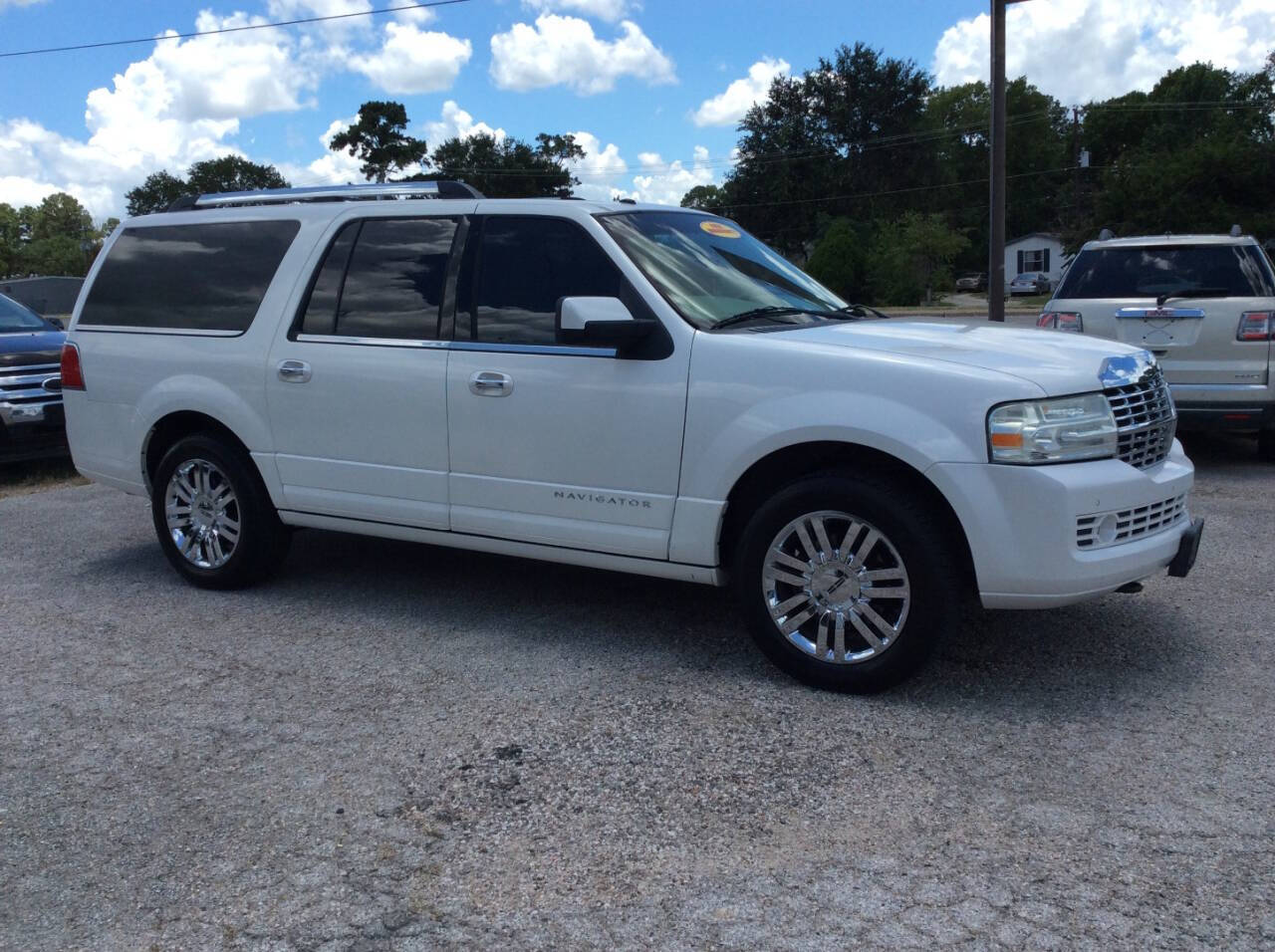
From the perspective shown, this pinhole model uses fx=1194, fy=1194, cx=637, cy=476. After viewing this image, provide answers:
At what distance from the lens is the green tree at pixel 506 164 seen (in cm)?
7831

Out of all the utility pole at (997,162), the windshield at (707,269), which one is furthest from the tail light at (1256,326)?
the utility pole at (997,162)

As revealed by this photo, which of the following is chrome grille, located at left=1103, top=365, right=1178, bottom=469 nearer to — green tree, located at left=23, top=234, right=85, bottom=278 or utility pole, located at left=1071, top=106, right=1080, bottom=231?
utility pole, located at left=1071, top=106, right=1080, bottom=231

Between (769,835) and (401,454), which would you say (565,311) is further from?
(769,835)

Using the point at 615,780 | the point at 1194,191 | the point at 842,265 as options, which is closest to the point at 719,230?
the point at 615,780

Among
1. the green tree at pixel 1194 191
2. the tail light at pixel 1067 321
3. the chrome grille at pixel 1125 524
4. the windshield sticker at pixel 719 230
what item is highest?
the green tree at pixel 1194 191

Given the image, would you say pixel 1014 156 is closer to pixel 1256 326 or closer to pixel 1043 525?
pixel 1256 326

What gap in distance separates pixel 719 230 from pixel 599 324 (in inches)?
53.1

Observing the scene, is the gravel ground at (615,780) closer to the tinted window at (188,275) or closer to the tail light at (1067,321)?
the tinted window at (188,275)

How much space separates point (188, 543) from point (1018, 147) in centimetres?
9980

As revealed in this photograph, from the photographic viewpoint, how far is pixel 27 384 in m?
10.1

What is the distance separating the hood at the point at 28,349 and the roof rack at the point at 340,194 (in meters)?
4.02

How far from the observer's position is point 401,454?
5.44 meters

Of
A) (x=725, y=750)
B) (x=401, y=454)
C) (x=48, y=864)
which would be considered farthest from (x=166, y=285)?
(x=725, y=750)

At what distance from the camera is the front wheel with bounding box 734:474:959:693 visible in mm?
4246
